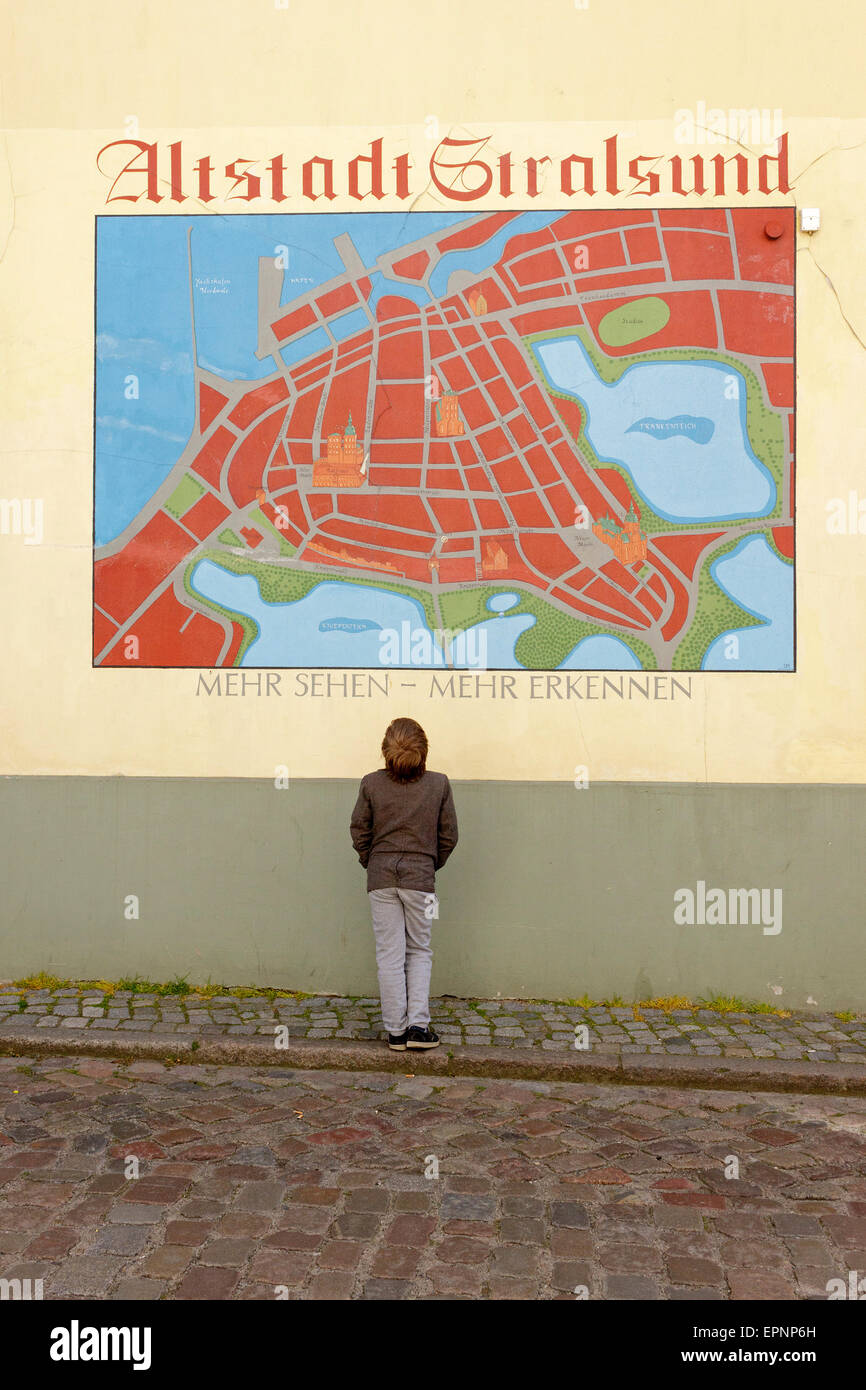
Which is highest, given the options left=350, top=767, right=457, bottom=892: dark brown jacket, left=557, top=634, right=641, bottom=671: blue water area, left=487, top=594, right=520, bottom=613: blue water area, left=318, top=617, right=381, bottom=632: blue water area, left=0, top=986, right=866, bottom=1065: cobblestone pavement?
left=487, top=594, right=520, bottom=613: blue water area

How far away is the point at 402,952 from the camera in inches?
247

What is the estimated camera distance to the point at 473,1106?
556 centimetres

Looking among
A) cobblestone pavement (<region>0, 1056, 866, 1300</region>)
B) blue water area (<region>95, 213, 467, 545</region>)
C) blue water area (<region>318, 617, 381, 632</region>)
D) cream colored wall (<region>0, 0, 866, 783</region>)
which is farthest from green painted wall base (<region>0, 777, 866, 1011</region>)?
blue water area (<region>95, 213, 467, 545</region>)

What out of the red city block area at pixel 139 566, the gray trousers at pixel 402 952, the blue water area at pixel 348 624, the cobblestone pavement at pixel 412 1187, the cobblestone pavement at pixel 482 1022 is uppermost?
the red city block area at pixel 139 566

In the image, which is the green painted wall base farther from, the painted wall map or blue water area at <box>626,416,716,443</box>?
blue water area at <box>626,416,716,443</box>

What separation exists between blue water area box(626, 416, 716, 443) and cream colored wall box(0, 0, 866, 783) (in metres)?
0.55

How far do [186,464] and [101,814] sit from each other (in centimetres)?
218

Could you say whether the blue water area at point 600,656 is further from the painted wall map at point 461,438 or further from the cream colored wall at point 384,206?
the cream colored wall at point 384,206

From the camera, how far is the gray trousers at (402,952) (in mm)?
6207

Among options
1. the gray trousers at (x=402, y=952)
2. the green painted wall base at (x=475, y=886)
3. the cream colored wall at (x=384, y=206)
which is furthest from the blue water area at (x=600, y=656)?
the gray trousers at (x=402, y=952)

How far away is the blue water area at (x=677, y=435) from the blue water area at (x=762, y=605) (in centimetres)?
27

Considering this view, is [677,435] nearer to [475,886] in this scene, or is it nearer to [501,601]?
[501,601]

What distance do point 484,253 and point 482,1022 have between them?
4450mm

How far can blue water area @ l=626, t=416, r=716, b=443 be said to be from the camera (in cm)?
699
